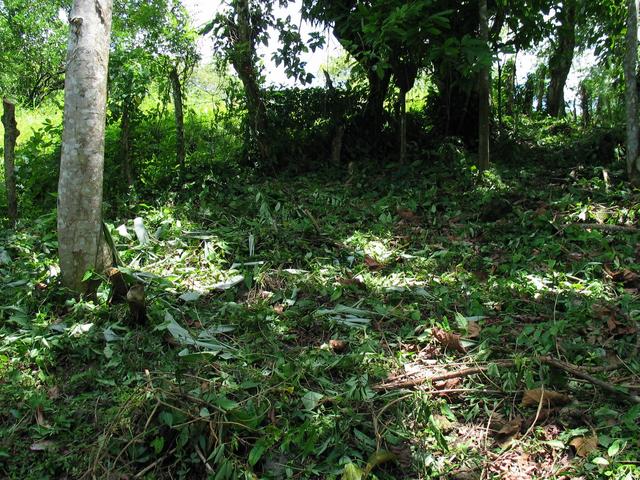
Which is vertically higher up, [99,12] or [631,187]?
[99,12]

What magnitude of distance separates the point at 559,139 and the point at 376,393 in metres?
7.53

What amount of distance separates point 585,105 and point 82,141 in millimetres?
11758

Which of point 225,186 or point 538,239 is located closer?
point 538,239

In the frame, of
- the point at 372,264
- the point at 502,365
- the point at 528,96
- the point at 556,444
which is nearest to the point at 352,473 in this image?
the point at 556,444

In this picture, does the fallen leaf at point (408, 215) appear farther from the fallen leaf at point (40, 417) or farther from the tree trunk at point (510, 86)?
the tree trunk at point (510, 86)

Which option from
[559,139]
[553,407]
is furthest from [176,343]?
[559,139]

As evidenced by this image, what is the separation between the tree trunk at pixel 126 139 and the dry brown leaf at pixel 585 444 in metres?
4.93

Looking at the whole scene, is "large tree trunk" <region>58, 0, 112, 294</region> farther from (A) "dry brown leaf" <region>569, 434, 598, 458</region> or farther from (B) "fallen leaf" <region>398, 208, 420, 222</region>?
(B) "fallen leaf" <region>398, 208, 420, 222</region>

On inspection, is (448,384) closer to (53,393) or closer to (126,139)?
(53,393)

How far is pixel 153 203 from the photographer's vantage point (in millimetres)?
5895

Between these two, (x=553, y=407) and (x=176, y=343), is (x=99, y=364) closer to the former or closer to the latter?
(x=176, y=343)

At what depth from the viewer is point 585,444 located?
2.42 metres

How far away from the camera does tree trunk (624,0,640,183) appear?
5.82 m

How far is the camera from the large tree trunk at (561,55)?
287 inches
